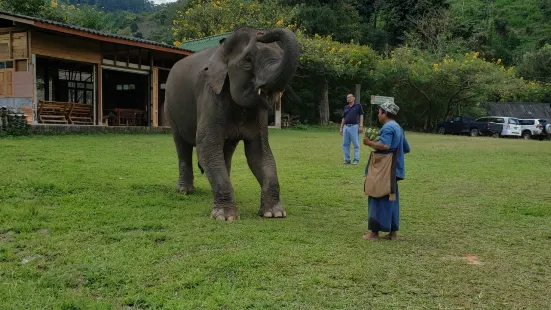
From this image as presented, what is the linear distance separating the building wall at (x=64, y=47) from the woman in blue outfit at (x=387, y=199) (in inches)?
632

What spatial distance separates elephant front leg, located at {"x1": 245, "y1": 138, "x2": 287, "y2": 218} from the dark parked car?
107 ft

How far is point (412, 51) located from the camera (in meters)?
40.8

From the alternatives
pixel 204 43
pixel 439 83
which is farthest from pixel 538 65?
pixel 204 43

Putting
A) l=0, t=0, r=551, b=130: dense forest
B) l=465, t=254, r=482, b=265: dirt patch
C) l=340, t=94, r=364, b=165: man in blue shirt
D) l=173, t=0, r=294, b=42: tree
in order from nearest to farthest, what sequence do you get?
1. l=465, t=254, r=482, b=265: dirt patch
2. l=340, t=94, r=364, b=165: man in blue shirt
3. l=173, t=0, r=294, b=42: tree
4. l=0, t=0, r=551, b=130: dense forest

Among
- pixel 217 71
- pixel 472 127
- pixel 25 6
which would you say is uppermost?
pixel 25 6

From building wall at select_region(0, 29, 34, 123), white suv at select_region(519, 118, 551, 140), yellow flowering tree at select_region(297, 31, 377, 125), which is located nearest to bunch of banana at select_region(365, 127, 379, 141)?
building wall at select_region(0, 29, 34, 123)

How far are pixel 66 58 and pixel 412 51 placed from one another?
2884cm

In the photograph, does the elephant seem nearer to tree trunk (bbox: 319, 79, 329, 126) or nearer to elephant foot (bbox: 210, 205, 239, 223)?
elephant foot (bbox: 210, 205, 239, 223)

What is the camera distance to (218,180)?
21.3 feet

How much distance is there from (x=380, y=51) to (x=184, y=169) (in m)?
44.0

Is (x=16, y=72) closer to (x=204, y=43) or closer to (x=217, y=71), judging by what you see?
(x=204, y=43)

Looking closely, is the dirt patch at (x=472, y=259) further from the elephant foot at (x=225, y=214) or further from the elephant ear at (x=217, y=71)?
the elephant ear at (x=217, y=71)

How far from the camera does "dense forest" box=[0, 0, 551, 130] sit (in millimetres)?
33875

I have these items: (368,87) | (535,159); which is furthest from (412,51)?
(535,159)
